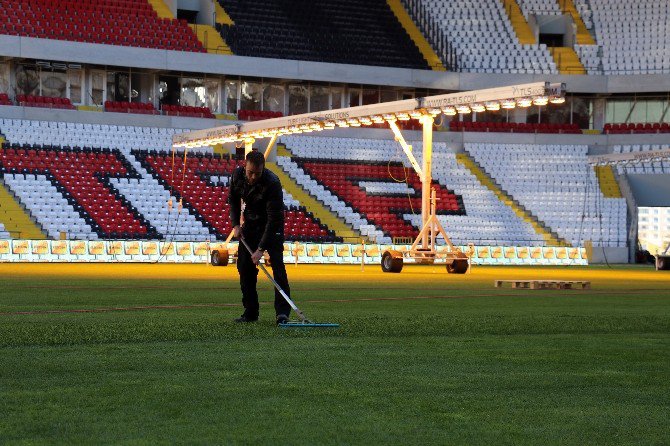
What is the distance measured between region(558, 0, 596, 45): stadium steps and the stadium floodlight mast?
91.1 ft

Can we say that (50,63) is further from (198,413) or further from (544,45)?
(198,413)

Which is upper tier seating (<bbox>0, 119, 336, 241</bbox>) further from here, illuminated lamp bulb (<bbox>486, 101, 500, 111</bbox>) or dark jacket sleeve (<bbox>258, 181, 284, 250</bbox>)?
dark jacket sleeve (<bbox>258, 181, 284, 250</bbox>)

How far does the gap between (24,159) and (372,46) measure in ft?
65.6

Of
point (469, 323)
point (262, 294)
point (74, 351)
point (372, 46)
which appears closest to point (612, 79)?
point (372, 46)

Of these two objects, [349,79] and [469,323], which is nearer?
[469,323]

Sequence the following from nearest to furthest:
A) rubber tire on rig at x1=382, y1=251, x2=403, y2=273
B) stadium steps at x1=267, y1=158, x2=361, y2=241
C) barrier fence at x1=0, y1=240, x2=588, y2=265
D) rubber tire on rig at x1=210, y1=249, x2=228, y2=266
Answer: rubber tire on rig at x1=382, y1=251, x2=403, y2=273
rubber tire on rig at x1=210, y1=249, x2=228, y2=266
barrier fence at x1=0, y1=240, x2=588, y2=265
stadium steps at x1=267, y1=158, x2=361, y2=241

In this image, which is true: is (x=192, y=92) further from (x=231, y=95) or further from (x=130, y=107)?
(x=130, y=107)

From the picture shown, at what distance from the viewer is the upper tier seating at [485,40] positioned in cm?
5956

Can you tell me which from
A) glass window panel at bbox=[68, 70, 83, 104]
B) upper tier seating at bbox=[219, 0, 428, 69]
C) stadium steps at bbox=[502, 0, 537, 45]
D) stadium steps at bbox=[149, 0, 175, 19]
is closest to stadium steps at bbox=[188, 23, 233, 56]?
upper tier seating at bbox=[219, 0, 428, 69]

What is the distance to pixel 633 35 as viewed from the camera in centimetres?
6100

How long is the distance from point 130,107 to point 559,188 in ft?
67.5

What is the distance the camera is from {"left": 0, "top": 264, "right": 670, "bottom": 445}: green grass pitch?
617 centimetres

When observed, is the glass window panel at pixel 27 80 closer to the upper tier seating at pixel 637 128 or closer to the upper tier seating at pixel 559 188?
the upper tier seating at pixel 559 188

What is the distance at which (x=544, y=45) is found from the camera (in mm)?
60781
